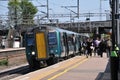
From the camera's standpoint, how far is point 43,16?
299 ft

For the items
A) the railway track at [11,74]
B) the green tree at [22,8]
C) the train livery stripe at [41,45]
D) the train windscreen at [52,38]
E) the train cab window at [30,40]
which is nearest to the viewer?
the railway track at [11,74]

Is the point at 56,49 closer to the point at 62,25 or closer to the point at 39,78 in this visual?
the point at 39,78

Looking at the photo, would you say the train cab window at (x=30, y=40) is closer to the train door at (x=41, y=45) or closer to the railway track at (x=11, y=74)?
the train door at (x=41, y=45)

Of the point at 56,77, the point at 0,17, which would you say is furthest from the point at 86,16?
the point at 56,77

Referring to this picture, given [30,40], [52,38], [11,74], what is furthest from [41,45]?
[11,74]

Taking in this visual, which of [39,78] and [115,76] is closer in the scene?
[115,76]

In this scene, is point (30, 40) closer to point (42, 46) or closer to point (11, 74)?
point (42, 46)

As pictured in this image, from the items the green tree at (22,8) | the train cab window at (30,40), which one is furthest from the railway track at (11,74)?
the green tree at (22,8)

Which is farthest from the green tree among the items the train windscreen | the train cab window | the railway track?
the train cab window

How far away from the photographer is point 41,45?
28719 millimetres

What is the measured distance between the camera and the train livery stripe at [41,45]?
93.1 ft

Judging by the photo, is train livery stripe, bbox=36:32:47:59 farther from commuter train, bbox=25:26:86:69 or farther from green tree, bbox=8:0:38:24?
green tree, bbox=8:0:38:24

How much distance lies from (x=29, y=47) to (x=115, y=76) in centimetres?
1749

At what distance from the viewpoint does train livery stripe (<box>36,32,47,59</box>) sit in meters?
28.4
